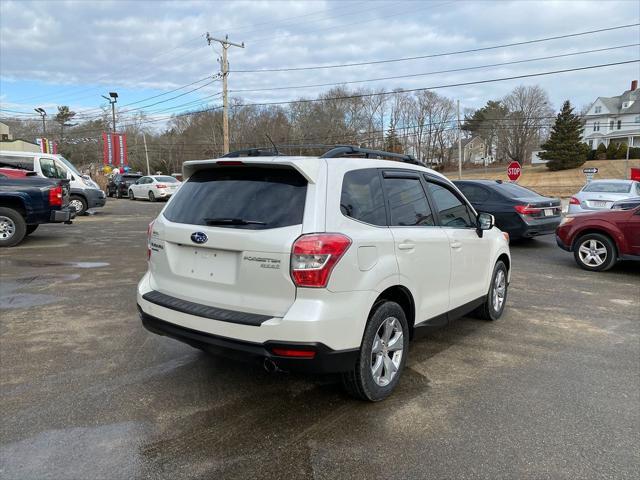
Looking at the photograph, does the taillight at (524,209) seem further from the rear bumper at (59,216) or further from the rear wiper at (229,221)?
the rear bumper at (59,216)

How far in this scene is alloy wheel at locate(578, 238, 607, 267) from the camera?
8.45m

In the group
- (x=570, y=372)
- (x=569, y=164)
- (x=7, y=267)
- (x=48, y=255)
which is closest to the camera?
(x=570, y=372)

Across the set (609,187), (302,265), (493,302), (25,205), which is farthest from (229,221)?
(609,187)

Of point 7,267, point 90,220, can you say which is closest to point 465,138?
point 90,220

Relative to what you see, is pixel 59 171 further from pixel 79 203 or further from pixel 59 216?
pixel 59 216

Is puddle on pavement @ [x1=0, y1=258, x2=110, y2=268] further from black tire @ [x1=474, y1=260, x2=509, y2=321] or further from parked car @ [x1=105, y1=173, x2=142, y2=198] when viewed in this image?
parked car @ [x1=105, y1=173, x2=142, y2=198]

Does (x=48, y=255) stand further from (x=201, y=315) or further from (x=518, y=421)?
(x=518, y=421)

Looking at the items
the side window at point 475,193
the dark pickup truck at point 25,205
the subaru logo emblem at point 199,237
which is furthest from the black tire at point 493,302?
the dark pickup truck at point 25,205

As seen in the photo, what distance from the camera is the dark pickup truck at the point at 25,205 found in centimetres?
1017

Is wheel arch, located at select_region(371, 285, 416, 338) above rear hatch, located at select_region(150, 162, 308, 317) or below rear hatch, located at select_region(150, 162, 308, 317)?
below

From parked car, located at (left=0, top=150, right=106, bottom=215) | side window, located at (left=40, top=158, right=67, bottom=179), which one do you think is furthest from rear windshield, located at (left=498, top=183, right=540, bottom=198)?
side window, located at (left=40, top=158, right=67, bottom=179)

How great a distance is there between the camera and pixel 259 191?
10.7 ft

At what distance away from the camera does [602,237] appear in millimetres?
8414

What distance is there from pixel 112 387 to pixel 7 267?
20.1ft
